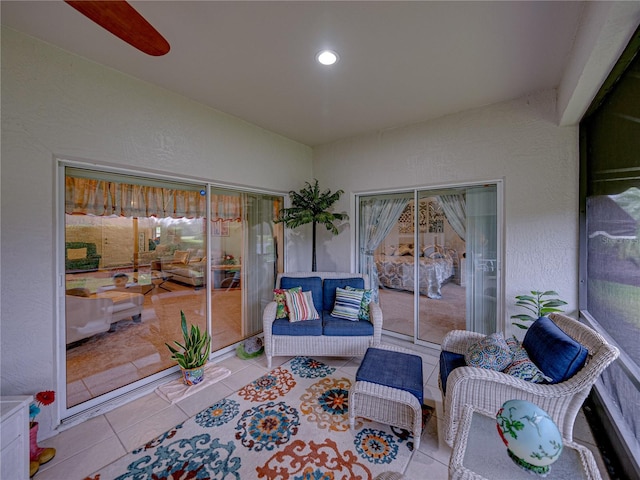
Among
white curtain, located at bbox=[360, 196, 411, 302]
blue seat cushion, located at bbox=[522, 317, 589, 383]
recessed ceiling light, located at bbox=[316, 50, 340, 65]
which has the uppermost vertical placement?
recessed ceiling light, located at bbox=[316, 50, 340, 65]

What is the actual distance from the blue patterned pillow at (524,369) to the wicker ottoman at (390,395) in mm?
602

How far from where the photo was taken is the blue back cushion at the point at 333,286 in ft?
10.7

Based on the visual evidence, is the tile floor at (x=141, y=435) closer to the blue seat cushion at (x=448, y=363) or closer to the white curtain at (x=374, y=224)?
the blue seat cushion at (x=448, y=363)

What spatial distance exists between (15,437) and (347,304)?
260 cm

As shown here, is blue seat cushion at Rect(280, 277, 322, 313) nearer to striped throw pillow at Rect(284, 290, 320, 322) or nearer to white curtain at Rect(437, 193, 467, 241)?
striped throw pillow at Rect(284, 290, 320, 322)

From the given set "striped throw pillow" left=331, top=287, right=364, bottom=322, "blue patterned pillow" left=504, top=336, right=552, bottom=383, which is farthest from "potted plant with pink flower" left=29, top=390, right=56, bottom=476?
"blue patterned pillow" left=504, top=336, right=552, bottom=383

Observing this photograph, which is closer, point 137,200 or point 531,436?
point 531,436

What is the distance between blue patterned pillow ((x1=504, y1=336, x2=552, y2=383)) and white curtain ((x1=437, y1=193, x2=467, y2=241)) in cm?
163

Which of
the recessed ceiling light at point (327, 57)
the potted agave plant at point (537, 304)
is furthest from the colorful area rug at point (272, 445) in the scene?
the recessed ceiling light at point (327, 57)

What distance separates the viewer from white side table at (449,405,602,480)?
1.08 metres

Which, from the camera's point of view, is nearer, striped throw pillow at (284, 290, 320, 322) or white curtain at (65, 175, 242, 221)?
white curtain at (65, 175, 242, 221)

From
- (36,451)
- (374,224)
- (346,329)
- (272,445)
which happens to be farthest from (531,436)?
(374,224)

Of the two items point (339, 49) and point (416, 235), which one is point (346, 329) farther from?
point (339, 49)

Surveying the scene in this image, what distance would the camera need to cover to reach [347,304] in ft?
9.76
